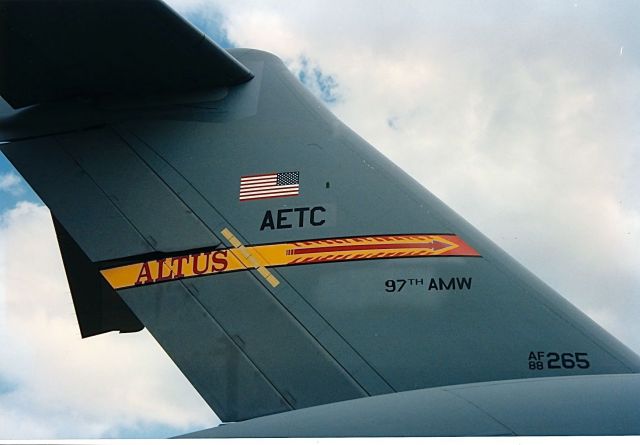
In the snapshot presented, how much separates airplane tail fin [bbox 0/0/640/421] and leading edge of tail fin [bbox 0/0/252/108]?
0.35ft

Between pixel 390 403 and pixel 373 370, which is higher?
pixel 373 370

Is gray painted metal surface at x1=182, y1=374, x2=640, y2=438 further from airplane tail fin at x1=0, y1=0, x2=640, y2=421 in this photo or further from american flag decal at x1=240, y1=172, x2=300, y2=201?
american flag decal at x1=240, y1=172, x2=300, y2=201

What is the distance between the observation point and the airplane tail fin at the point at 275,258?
10.2ft

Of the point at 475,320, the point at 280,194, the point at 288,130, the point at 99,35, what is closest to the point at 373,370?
the point at 475,320

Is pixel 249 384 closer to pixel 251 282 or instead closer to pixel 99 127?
pixel 251 282

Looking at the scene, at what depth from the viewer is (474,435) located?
7.58 feet

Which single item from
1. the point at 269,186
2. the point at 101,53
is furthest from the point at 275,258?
the point at 101,53

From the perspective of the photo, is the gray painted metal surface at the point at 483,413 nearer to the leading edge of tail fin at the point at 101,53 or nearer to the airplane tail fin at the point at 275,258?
the airplane tail fin at the point at 275,258

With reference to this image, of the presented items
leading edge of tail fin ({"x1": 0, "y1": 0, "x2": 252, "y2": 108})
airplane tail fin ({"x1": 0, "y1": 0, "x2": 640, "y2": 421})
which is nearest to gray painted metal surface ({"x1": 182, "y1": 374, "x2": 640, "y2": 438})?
airplane tail fin ({"x1": 0, "y1": 0, "x2": 640, "y2": 421})

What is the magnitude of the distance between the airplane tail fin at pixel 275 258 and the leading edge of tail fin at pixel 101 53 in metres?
0.11

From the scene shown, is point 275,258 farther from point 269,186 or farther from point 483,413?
point 483,413

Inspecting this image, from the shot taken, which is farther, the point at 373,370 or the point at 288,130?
the point at 288,130

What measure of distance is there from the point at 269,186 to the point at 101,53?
1148 mm

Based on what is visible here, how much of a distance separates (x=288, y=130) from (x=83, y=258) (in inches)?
57.9
